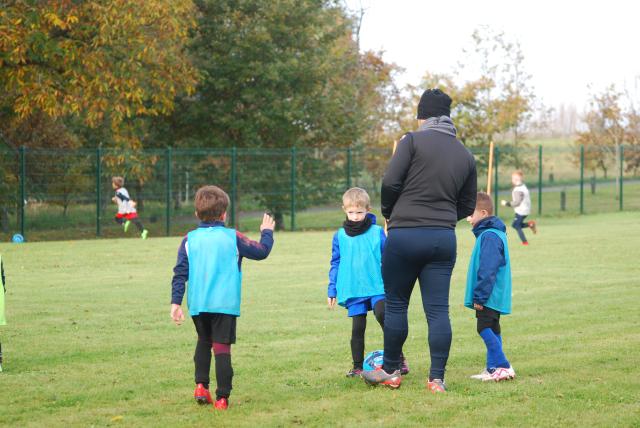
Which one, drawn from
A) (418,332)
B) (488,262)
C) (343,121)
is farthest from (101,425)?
(343,121)

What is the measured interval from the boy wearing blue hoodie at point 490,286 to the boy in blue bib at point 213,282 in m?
1.69

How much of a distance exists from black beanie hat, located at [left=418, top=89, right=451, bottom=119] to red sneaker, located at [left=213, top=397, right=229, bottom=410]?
2.37m

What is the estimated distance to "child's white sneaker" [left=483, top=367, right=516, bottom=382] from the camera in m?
7.71

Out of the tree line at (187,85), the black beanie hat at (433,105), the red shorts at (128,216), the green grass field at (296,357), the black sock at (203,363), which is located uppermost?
the tree line at (187,85)

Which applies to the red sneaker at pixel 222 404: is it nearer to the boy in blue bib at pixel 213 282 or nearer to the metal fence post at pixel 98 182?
the boy in blue bib at pixel 213 282

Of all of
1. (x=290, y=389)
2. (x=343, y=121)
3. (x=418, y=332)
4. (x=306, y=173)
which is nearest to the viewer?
(x=290, y=389)

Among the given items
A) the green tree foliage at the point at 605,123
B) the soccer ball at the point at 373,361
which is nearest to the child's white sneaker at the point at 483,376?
the soccer ball at the point at 373,361

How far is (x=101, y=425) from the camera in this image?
21.2 ft

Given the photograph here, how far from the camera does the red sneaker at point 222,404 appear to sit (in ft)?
22.5

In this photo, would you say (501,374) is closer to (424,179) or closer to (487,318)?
(487,318)

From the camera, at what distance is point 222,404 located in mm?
6855

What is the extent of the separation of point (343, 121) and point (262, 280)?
21673mm

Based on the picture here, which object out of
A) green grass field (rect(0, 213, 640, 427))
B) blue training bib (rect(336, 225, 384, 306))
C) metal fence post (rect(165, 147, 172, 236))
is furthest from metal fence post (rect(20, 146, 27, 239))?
blue training bib (rect(336, 225, 384, 306))

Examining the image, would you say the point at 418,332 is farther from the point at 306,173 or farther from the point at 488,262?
the point at 306,173
